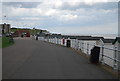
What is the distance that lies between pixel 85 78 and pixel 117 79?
113cm

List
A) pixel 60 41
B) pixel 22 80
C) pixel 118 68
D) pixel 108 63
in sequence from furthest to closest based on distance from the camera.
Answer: pixel 60 41, pixel 108 63, pixel 118 68, pixel 22 80

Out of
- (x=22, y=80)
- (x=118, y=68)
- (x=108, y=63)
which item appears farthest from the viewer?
(x=108, y=63)

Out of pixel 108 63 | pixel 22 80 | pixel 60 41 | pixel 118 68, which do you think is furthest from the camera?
pixel 60 41

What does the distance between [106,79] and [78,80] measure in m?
1.01

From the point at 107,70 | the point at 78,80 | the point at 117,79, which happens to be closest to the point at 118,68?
the point at 107,70

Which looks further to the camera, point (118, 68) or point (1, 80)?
point (118, 68)

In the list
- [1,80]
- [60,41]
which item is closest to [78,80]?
[1,80]

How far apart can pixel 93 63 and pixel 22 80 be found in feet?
19.9

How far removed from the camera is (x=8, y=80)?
29.0 feet

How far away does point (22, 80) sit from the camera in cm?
880

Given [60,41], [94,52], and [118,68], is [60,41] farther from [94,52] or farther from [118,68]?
[118,68]

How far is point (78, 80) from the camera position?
8875mm

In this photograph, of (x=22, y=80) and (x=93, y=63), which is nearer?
(x=22, y=80)

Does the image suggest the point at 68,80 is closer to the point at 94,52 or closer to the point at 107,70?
the point at 107,70
